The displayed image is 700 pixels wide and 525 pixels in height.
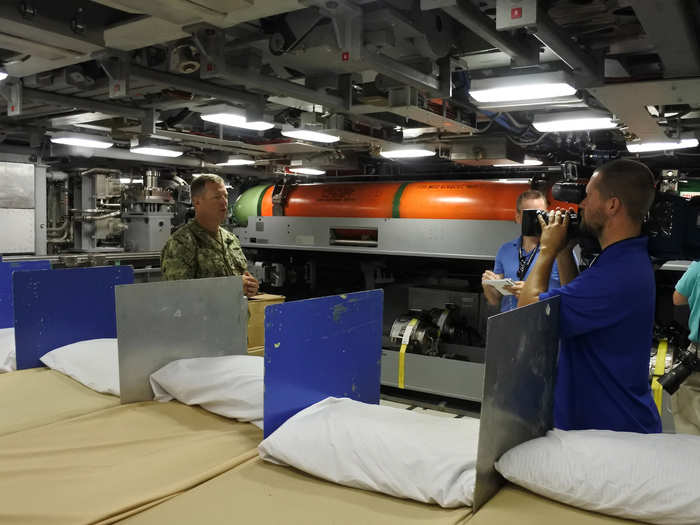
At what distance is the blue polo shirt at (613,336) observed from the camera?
1804 mm

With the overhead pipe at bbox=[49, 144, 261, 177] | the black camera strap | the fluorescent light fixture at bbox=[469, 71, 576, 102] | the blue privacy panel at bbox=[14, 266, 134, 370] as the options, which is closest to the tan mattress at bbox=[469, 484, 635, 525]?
the black camera strap

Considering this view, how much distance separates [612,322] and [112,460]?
1626mm

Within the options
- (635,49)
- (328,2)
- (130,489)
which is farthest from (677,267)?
(130,489)

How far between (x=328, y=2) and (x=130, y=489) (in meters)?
1.86

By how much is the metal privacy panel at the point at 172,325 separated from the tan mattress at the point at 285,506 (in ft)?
2.89

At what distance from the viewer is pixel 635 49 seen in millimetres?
2859

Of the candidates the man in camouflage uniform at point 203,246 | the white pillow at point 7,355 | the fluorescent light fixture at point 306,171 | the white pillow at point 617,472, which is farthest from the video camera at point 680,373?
the fluorescent light fixture at point 306,171

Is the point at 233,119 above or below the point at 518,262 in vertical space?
above

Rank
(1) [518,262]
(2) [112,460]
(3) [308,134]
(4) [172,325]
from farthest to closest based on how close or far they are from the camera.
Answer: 1. (3) [308,134]
2. (1) [518,262]
3. (4) [172,325]
4. (2) [112,460]

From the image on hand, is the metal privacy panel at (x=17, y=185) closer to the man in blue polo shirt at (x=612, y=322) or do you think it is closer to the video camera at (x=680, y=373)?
the man in blue polo shirt at (x=612, y=322)

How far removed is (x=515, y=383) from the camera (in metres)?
1.60

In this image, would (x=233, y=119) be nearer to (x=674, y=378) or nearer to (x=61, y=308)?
(x=61, y=308)

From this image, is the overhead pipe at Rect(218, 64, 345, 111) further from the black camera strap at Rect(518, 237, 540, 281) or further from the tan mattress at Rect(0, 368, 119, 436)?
the tan mattress at Rect(0, 368, 119, 436)

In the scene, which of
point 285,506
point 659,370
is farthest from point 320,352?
point 659,370
